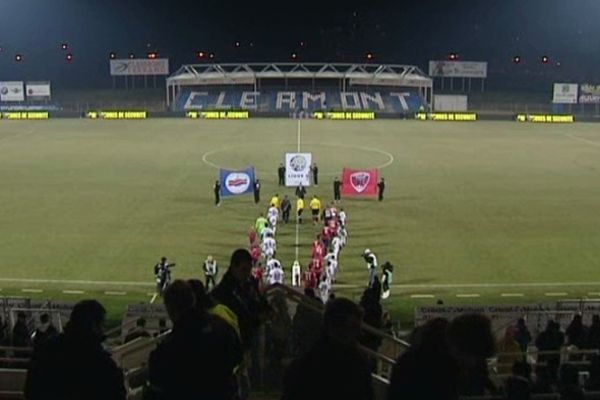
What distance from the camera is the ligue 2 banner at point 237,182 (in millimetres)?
32094

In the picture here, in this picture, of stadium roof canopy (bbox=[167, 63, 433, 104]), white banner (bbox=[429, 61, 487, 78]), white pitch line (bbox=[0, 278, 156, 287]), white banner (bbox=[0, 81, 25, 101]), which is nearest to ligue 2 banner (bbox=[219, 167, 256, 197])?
white pitch line (bbox=[0, 278, 156, 287])

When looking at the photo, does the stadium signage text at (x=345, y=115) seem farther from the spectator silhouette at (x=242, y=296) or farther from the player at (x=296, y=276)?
the spectator silhouette at (x=242, y=296)

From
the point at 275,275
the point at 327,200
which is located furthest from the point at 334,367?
the point at 327,200

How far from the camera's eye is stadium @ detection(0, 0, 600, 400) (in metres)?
4.88

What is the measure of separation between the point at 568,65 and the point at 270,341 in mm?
106563

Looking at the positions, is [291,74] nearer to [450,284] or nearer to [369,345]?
[450,284]

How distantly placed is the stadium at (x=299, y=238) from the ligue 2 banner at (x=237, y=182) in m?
0.09

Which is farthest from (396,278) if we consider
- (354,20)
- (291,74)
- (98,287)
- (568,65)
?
(354,20)

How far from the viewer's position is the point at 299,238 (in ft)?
88.2

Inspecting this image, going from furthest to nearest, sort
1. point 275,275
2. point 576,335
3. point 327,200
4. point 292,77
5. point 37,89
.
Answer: point 292,77, point 37,89, point 327,200, point 275,275, point 576,335

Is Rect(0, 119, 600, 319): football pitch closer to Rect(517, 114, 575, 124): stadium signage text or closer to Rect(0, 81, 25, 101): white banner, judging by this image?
Rect(517, 114, 575, 124): stadium signage text

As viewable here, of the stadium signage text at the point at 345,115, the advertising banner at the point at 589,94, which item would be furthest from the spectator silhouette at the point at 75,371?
the advertising banner at the point at 589,94

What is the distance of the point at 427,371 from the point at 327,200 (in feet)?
95.4

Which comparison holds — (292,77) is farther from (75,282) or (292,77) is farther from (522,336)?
(522,336)
